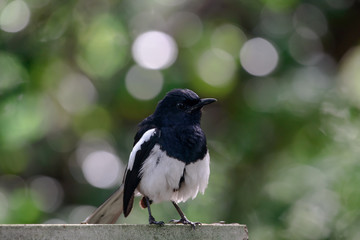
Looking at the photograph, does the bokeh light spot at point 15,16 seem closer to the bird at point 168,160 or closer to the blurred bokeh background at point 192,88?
the blurred bokeh background at point 192,88

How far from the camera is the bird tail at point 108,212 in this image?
11.3 feet

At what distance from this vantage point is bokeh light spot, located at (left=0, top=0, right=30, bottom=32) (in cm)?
498

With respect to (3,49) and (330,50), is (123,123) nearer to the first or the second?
(3,49)

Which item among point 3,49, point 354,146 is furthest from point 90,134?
point 354,146

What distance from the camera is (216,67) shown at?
5.57 metres

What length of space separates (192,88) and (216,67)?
0.27 m

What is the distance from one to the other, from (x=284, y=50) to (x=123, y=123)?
1597 mm

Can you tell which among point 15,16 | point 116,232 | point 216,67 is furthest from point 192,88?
point 116,232

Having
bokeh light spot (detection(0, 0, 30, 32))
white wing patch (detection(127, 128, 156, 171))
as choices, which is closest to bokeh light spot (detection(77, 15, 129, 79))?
bokeh light spot (detection(0, 0, 30, 32))

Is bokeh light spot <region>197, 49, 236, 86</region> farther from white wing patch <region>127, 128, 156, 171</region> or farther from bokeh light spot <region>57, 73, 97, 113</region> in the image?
white wing patch <region>127, 128, 156, 171</region>

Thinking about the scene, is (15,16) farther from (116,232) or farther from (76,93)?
(116,232)

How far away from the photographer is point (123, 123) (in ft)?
19.2

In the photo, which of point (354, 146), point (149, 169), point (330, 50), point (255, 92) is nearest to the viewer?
point (149, 169)

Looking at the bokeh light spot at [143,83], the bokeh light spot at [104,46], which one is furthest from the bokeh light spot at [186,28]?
the bokeh light spot at [104,46]
